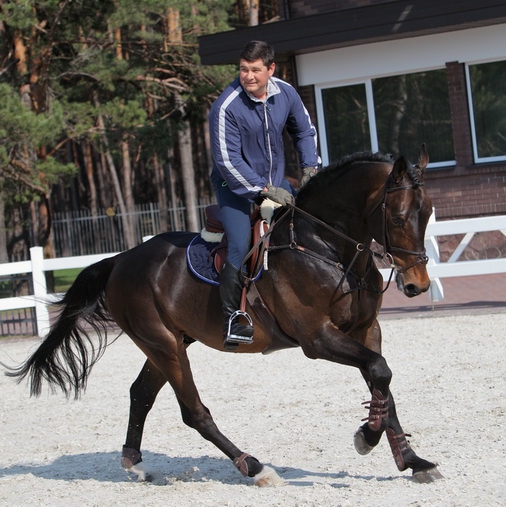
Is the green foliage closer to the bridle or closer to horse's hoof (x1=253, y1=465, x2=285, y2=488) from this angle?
horse's hoof (x1=253, y1=465, x2=285, y2=488)

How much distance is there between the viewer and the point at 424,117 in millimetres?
19875

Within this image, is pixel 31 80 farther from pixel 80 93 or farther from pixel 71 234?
pixel 71 234

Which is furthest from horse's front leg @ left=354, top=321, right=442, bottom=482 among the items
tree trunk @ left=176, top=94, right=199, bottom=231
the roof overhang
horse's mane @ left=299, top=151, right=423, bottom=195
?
tree trunk @ left=176, top=94, right=199, bottom=231

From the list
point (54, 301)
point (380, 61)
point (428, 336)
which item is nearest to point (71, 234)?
point (380, 61)

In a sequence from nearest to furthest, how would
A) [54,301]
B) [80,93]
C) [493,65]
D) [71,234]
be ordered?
[54,301] < [493,65] < [80,93] < [71,234]

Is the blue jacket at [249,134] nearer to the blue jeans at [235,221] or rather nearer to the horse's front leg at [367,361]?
the blue jeans at [235,221]

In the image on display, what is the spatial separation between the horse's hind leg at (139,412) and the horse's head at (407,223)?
2412 millimetres

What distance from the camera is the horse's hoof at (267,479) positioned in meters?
6.14

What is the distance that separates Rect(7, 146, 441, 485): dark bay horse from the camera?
18.6 feet

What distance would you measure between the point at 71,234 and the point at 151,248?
25.7 meters

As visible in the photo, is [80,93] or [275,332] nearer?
[275,332]

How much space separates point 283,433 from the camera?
7656 mm

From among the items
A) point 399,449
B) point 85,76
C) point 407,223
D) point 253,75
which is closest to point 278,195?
point 253,75

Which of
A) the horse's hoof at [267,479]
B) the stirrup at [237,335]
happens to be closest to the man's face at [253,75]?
the stirrup at [237,335]
